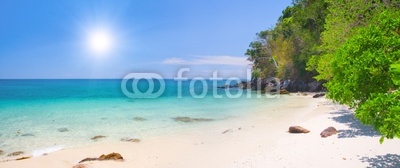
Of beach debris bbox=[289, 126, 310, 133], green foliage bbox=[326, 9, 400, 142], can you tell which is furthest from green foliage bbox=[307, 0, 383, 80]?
green foliage bbox=[326, 9, 400, 142]

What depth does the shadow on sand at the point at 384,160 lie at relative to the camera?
26.7 feet

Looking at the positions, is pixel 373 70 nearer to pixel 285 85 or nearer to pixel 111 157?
pixel 111 157

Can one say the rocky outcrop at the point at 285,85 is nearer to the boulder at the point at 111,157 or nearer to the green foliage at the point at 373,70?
the green foliage at the point at 373,70

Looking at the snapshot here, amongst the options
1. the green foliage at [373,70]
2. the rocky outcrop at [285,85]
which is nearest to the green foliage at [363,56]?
the green foliage at [373,70]

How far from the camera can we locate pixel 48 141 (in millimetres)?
16047

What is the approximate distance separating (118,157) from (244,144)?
5.39m

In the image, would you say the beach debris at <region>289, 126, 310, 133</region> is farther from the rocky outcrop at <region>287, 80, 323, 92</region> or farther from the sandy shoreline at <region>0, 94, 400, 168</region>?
the rocky outcrop at <region>287, 80, 323, 92</region>

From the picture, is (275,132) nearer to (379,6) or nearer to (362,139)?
(362,139)

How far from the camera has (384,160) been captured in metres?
8.52

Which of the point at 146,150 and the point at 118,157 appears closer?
the point at 118,157

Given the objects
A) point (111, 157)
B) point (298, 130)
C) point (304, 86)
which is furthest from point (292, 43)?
point (111, 157)

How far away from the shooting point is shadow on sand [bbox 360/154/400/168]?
8.14 metres

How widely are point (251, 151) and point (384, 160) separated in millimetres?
4448

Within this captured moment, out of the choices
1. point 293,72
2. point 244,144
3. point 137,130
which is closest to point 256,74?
point 293,72
